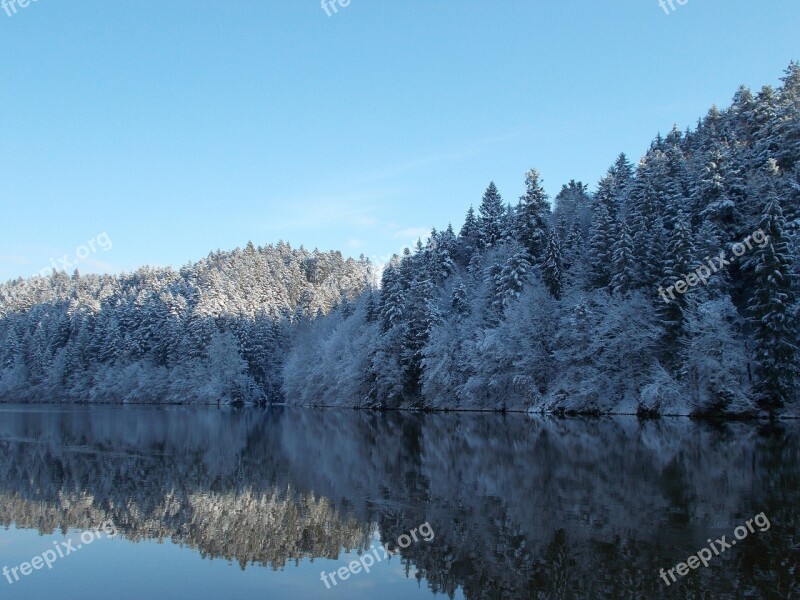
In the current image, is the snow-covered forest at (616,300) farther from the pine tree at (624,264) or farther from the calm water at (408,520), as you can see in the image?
the calm water at (408,520)

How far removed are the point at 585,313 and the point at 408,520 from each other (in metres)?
41.4

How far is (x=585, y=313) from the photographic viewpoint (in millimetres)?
53438

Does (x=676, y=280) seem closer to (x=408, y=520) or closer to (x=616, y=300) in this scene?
(x=616, y=300)

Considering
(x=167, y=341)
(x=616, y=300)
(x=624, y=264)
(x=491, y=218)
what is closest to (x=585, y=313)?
(x=616, y=300)

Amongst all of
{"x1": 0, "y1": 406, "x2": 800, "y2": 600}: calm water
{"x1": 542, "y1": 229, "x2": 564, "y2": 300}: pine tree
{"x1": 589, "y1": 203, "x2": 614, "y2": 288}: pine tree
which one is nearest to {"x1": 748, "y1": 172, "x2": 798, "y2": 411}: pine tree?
{"x1": 589, "y1": 203, "x2": 614, "y2": 288}: pine tree

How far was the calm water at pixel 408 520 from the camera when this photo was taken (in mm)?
10930

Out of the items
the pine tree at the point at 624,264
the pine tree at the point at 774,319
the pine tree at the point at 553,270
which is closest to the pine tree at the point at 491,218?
the pine tree at the point at 553,270

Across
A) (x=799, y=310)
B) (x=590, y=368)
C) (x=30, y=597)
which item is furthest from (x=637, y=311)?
(x=30, y=597)

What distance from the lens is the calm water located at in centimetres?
1093

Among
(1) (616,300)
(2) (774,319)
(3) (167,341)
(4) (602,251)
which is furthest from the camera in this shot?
(3) (167,341)

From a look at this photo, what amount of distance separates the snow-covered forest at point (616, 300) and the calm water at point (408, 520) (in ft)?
57.4

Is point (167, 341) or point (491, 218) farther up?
point (491, 218)

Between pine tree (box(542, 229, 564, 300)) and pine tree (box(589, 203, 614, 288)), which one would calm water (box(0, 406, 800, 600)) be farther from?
pine tree (box(542, 229, 564, 300))

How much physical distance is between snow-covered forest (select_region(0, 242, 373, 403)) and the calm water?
73769mm
